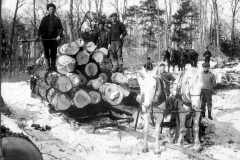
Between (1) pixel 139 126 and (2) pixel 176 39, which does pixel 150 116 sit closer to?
(1) pixel 139 126

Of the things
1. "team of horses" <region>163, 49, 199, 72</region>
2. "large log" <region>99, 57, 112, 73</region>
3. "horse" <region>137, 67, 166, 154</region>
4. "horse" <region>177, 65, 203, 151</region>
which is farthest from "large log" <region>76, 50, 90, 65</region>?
"team of horses" <region>163, 49, 199, 72</region>

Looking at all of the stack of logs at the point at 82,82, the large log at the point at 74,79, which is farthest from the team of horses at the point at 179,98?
the large log at the point at 74,79

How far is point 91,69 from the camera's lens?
21.9 ft

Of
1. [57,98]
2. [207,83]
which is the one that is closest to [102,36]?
[57,98]

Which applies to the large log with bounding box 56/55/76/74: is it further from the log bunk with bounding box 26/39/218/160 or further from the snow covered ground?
the snow covered ground

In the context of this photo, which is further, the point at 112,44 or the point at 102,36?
the point at 102,36

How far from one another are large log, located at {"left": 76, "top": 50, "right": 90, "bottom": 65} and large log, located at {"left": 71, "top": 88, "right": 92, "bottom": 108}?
760 millimetres

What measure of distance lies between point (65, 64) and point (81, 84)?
0.70 m

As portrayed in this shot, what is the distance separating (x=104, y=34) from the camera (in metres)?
8.60

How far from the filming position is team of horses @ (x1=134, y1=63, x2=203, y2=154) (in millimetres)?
4710

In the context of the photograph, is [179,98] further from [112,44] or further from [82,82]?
[112,44]

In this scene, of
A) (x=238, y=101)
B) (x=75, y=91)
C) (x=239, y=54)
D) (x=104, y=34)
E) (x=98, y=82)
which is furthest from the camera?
(x=239, y=54)

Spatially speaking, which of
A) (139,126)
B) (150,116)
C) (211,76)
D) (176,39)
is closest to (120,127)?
A: (139,126)

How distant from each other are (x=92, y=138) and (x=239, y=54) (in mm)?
15566
